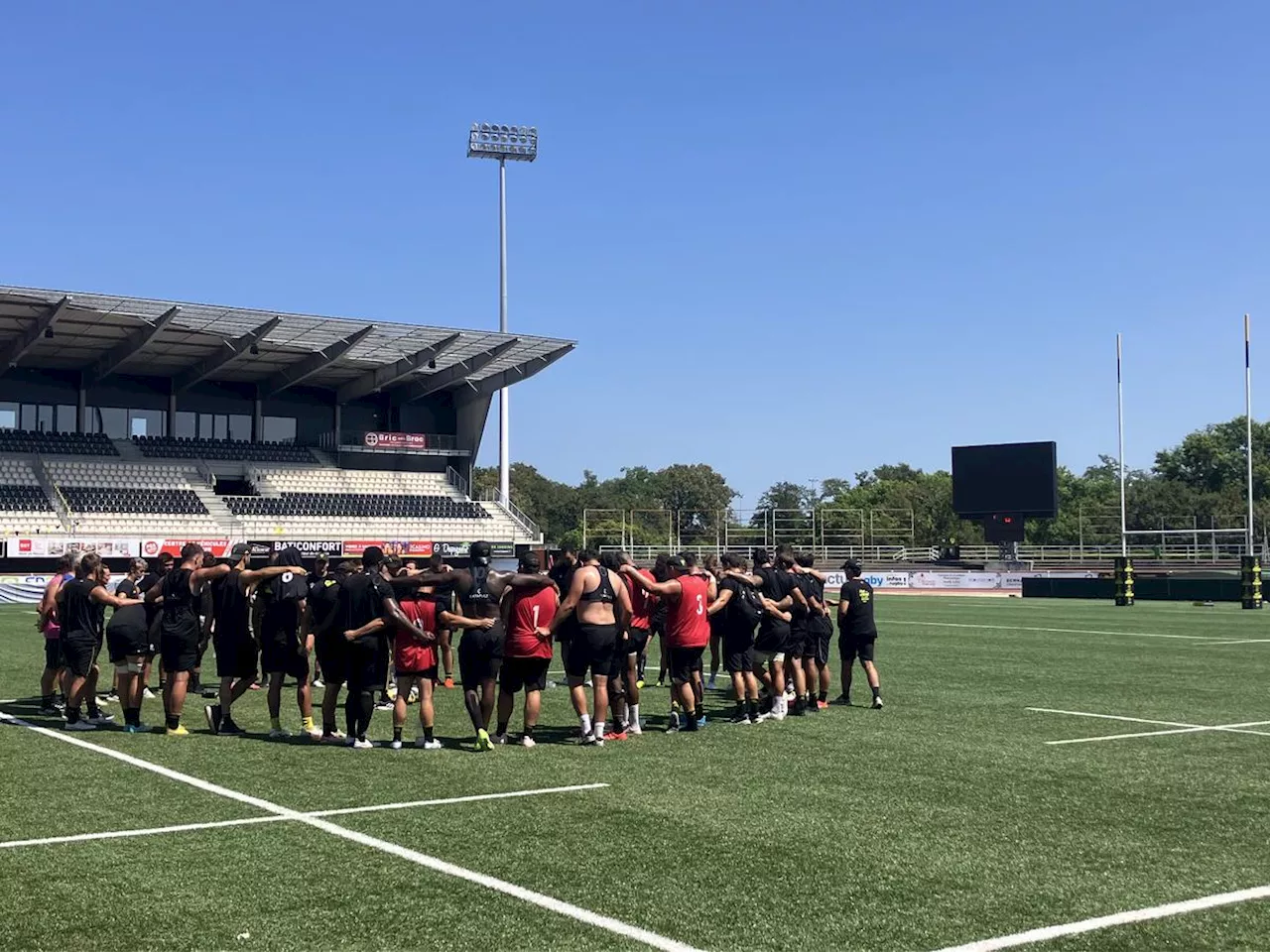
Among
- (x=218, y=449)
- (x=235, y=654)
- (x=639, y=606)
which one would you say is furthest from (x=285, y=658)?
(x=218, y=449)

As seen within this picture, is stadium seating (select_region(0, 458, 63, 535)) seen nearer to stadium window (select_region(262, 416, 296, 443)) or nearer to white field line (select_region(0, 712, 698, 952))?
stadium window (select_region(262, 416, 296, 443))

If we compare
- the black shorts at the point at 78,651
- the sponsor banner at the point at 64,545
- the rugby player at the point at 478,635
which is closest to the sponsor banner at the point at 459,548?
the sponsor banner at the point at 64,545

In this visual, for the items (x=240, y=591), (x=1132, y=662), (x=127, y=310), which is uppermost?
(x=127, y=310)

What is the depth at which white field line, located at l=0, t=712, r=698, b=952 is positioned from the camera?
568cm

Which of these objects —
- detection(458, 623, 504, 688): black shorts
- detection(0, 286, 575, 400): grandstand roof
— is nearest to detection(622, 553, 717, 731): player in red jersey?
detection(458, 623, 504, 688): black shorts

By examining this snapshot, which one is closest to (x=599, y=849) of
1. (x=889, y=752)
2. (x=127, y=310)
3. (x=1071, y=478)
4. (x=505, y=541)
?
(x=889, y=752)

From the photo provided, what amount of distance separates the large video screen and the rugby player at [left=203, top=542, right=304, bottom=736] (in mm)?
52509

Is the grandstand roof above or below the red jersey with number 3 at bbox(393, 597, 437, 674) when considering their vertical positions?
above

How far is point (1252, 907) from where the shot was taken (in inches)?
239

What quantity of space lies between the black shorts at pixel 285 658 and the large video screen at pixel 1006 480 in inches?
2058

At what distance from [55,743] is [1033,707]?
33.8ft

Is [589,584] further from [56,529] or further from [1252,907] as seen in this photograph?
[56,529]

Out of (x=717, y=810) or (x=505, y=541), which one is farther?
(x=505, y=541)

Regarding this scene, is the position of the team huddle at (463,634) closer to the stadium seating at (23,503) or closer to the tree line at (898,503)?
the stadium seating at (23,503)
